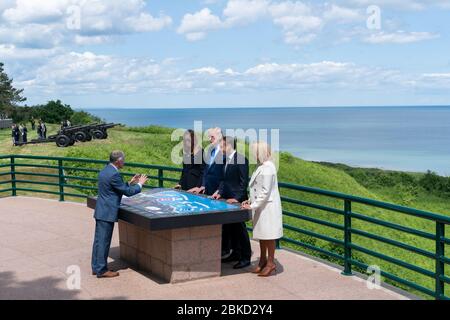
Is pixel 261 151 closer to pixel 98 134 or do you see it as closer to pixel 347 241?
pixel 347 241

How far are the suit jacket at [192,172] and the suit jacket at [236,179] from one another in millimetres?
711

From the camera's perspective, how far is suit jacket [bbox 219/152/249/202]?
26.8 feet

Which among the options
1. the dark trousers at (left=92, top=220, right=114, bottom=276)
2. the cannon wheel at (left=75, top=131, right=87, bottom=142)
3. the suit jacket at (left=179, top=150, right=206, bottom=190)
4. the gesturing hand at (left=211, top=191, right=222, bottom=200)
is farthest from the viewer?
the cannon wheel at (left=75, top=131, right=87, bottom=142)

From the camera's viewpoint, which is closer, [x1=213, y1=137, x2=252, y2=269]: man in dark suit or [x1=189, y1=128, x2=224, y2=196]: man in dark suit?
[x1=213, y1=137, x2=252, y2=269]: man in dark suit

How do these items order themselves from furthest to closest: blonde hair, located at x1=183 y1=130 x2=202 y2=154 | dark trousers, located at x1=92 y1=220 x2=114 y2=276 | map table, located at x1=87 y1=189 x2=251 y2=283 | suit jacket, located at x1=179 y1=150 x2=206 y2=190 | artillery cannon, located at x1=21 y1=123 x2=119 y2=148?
artillery cannon, located at x1=21 y1=123 x2=119 y2=148, suit jacket, located at x1=179 y1=150 x2=206 y2=190, blonde hair, located at x1=183 y1=130 x2=202 y2=154, dark trousers, located at x1=92 y1=220 x2=114 y2=276, map table, located at x1=87 y1=189 x2=251 y2=283

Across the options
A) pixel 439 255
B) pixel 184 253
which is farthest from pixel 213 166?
pixel 439 255

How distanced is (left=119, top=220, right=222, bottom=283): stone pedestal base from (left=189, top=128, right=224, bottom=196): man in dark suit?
0.97 meters

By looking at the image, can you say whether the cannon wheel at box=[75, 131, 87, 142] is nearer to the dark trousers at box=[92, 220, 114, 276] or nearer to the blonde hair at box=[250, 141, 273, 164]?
the dark trousers at box=[92, 220, 114, 276]

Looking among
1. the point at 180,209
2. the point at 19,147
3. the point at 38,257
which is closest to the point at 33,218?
the point at 38,257

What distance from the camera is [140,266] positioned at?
335 inches

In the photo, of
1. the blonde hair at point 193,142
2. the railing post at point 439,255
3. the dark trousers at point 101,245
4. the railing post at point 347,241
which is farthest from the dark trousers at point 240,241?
the railing post at point 439,255

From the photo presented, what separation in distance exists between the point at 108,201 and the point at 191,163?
5.18ft

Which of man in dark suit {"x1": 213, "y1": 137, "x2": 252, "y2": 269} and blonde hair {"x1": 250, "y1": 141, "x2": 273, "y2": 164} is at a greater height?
blonde hair {"x1": 250, "y1": 141, "x2": 273, "y2": 164}

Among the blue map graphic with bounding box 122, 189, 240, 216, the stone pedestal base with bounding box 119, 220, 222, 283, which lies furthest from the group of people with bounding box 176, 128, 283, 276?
the stone pedestal base with bounding box 119, 220, 222, 283
